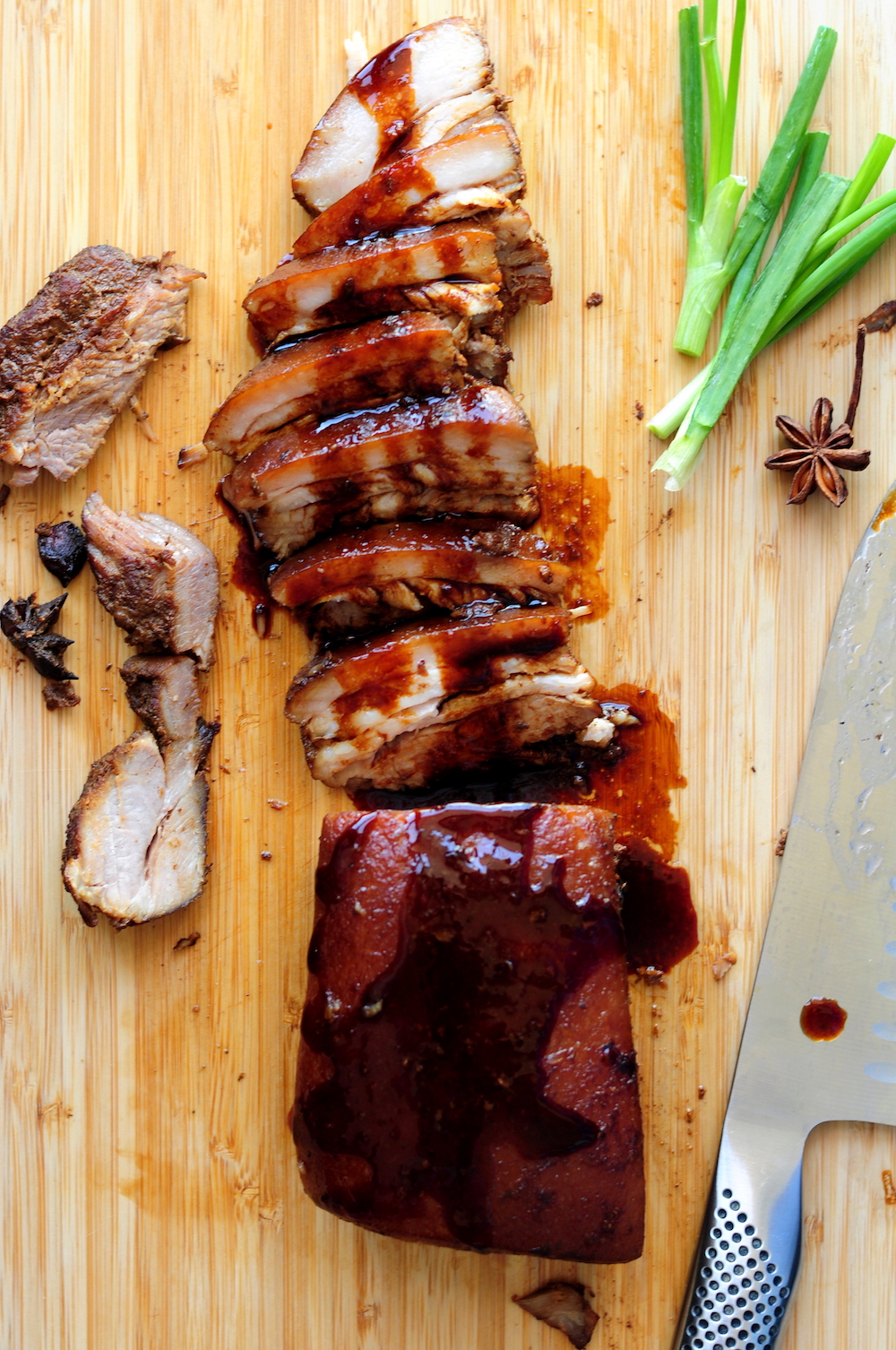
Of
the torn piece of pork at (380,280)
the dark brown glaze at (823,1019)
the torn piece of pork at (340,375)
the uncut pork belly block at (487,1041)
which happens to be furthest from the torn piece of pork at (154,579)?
the dark brown glaze at (823,1019)

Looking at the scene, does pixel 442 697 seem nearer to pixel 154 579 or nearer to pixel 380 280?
pixel 154 579

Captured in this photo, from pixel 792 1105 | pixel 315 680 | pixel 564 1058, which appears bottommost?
pixel 792 1105

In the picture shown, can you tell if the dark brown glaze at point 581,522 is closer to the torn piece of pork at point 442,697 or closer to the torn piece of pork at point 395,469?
the torn piece of pork at point 395,469

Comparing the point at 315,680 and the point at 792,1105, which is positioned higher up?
the point at 315,680

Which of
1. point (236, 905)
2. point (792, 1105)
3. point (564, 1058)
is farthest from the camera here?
point (236, 905)

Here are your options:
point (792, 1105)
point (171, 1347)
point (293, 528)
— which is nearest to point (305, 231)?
point (293, 528)

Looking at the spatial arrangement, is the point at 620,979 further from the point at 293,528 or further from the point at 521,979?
the point at 293,528

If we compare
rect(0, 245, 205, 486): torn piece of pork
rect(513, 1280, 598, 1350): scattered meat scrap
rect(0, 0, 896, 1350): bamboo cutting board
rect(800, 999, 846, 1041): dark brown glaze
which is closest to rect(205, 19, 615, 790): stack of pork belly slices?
rect(0, 0, 896, 1350): bamboo cutting board

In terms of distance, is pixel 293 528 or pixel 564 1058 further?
pixel 293 528
